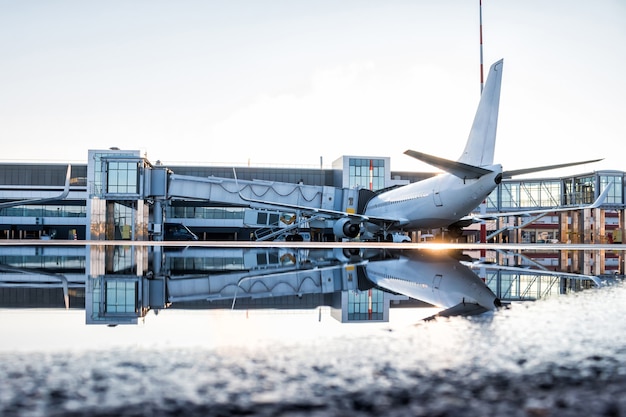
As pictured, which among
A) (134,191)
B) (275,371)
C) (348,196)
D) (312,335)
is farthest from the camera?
(134,191)

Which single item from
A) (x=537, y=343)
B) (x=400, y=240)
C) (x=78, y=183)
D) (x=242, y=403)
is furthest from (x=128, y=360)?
(x=78, y=183)

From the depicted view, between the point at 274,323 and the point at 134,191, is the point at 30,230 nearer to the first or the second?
the point at 134,191

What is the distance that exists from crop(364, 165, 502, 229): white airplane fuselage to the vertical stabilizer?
0.71m

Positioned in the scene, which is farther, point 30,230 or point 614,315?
point 30,230

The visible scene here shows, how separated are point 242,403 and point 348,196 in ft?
124

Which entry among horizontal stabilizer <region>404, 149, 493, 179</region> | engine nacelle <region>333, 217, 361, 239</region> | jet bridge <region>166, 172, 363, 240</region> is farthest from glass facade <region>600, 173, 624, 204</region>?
horizontal stabilizer <region>404, 149, 493, 179</region>

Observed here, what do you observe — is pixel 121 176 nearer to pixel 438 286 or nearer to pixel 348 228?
pixel 348 228

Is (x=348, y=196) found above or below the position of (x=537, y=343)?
above

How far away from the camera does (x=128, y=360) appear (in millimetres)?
2352

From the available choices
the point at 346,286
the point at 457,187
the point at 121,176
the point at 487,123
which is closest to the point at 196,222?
the point at 121,176

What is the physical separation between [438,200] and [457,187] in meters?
1.80

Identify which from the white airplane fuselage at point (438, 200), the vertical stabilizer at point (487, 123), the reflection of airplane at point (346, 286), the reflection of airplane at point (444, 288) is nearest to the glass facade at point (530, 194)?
the white airplane fuselage at point (438, 200)

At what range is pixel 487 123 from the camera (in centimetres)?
2103

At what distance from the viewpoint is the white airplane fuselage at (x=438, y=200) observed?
842 inches
